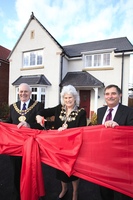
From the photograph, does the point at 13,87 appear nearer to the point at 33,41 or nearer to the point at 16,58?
the point at 16,58

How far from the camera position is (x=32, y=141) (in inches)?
84.7

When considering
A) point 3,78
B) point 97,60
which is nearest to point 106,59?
point 97,60

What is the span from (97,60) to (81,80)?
2118 millimetres

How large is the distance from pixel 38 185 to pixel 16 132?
900 mm

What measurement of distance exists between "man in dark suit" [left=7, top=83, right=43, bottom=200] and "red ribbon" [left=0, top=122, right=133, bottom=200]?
418 millimetres

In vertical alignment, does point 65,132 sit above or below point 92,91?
below

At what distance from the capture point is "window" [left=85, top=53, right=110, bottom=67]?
35.3 ft

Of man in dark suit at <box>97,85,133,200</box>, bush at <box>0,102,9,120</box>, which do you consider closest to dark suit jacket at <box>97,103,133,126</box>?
man in dark suit at <box>97,85,133,200</box>

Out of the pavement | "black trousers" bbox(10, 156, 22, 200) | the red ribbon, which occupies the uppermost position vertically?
the red ribbon

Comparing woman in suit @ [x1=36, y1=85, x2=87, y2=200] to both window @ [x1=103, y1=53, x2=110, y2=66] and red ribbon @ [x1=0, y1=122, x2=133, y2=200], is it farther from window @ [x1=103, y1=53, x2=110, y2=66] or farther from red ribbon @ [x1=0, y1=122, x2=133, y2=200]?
window @ [x1=103, y1=53, x2=110, y2=66]

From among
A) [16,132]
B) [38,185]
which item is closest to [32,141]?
[16,132]

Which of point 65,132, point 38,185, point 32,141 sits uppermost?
point 65,132

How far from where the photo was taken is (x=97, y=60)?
1109cm

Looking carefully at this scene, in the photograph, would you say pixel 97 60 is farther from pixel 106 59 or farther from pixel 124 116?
pixel 124 116
